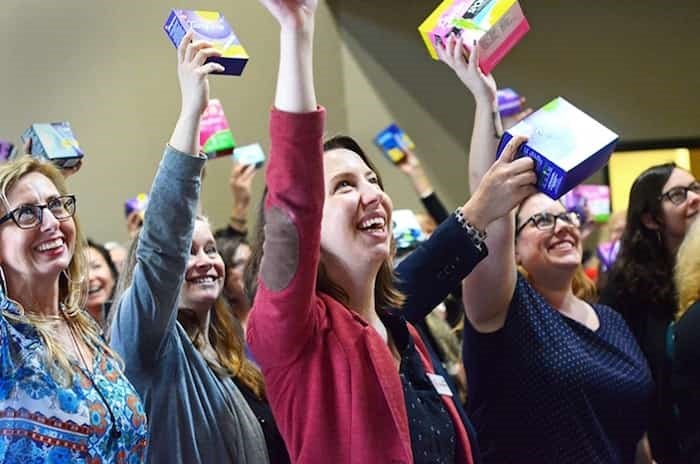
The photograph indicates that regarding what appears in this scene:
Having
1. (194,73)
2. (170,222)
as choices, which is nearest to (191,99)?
(194,73)

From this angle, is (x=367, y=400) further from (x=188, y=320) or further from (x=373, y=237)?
(x=188, y=320)

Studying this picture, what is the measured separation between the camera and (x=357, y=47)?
609 centimetres

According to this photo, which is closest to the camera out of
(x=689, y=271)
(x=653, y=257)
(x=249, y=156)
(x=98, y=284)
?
(x=689, y=271)

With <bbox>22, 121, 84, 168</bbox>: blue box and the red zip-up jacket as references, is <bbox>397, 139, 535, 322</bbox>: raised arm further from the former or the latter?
<bbox>22, 121, 84, 168</bbox>: blue box

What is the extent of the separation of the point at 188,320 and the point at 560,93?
4517mm

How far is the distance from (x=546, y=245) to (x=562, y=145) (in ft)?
2.69

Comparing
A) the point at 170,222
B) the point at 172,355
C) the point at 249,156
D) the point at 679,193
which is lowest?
the point at 679,193

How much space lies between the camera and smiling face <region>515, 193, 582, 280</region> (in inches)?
91.4

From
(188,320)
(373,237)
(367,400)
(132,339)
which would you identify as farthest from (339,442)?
(188,320)

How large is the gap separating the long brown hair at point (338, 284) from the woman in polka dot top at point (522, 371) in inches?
12.9

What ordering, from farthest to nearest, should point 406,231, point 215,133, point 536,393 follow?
point 406,231 < point 215,133 < point 536,393

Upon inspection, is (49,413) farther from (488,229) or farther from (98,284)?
(98,284)

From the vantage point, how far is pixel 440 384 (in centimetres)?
151

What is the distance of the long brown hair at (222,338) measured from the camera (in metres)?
2.01
